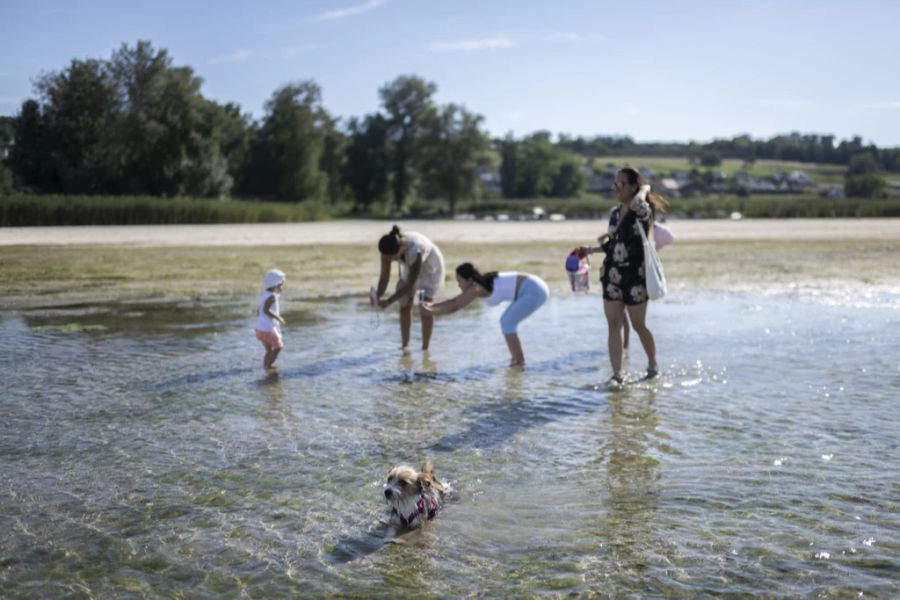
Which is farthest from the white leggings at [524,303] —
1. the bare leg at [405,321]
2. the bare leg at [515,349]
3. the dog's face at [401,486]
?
the dog's face at [401,486]

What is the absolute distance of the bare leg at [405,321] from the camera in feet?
37.5

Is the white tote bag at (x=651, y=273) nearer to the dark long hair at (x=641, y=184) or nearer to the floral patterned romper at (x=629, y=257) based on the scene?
the floral patterned romper at (x=629, y=257)

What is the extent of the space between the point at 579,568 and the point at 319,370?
6072mm

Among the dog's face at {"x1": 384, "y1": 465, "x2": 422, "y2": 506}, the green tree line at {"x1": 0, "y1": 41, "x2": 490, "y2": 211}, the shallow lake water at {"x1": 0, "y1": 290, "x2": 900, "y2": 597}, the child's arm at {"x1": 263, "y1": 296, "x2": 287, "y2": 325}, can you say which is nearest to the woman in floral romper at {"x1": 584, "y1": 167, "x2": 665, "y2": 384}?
the shallow lake water at {"x1": 0, "y1": 290, "x2": 900, "y2": 597}

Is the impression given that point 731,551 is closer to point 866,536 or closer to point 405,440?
point 866,536

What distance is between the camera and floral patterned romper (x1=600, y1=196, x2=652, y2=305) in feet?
29.7

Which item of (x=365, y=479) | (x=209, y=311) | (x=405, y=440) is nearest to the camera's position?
(x=365, y=479)

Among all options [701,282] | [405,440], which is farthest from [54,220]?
[405,440]

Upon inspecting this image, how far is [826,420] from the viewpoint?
7.49 m

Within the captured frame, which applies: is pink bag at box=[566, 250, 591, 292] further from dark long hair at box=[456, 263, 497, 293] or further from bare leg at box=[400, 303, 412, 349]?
bare leg at box=[400, 303, 412, 349]

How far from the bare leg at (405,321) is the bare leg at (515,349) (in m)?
1.64

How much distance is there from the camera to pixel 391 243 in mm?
10531

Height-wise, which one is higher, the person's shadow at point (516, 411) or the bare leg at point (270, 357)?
the bare leg at point (270, 357)

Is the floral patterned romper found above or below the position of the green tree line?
below
